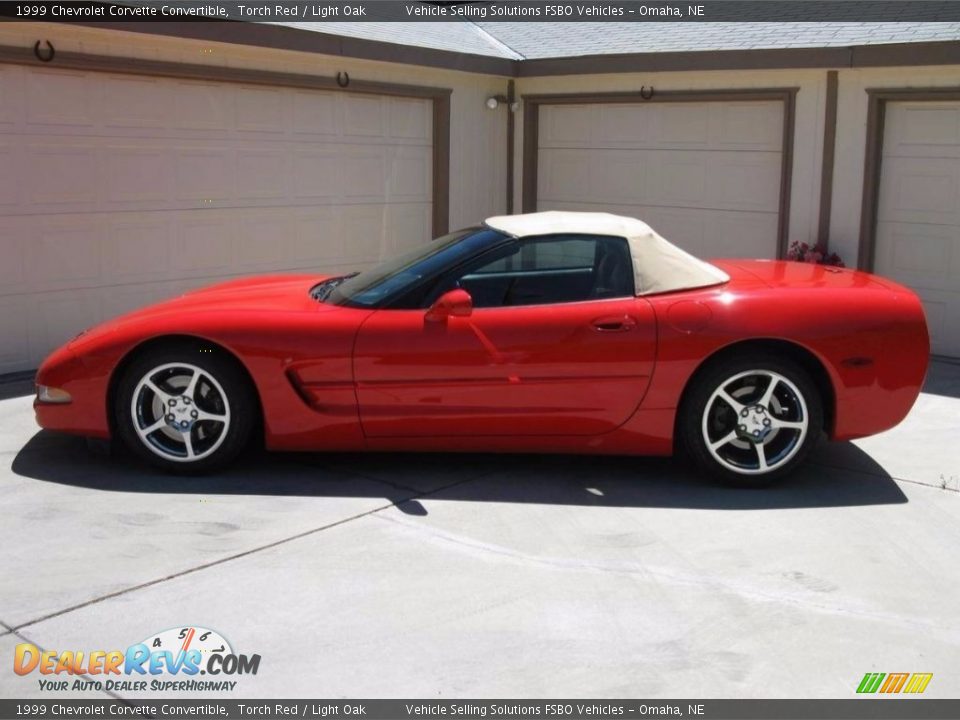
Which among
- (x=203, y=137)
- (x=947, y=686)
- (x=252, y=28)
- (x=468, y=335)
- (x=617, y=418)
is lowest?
(x=947, y=686)

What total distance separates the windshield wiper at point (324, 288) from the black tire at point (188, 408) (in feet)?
2.12

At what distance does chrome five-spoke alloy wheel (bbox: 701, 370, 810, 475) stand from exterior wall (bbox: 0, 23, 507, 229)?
17.3 feet

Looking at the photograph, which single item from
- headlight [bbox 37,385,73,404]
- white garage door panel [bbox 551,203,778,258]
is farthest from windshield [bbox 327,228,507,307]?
white garage door panel [bbox 551,203,778,258]

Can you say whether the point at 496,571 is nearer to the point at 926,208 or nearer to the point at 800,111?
the point at 926,208

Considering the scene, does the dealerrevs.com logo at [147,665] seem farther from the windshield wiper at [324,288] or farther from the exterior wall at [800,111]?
the exterior wall at [800,111]

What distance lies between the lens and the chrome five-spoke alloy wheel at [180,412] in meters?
5.58

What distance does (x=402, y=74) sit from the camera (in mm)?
10906

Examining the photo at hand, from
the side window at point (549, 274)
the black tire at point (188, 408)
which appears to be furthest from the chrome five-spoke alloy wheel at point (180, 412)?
the side window at point (549, 274)

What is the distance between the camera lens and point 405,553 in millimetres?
4684

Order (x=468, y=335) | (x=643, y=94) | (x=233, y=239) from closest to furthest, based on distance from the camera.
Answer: (x=468, y=335)
(x=233, y=239)
(x=643, y=94)

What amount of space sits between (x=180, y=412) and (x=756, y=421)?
2816 millimetres

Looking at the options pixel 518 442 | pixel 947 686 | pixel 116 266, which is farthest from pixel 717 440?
pixel 116 266

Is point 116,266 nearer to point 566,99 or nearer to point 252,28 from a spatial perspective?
point 252,28

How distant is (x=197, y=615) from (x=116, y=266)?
5.25m
